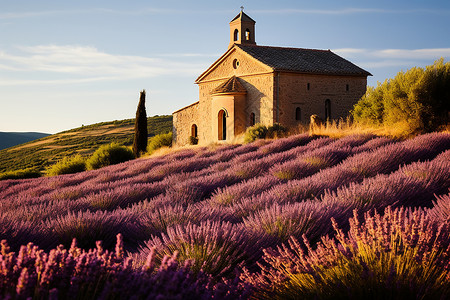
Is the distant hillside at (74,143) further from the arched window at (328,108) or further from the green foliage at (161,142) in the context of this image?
the arched window at (328,108)

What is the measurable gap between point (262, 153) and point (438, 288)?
278 inches

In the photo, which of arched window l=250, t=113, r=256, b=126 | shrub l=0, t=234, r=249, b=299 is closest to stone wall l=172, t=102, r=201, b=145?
arched window l=250, t=113, r=256, b=126

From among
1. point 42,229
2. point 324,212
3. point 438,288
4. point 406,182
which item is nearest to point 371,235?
point 438,288

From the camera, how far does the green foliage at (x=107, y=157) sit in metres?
17.3

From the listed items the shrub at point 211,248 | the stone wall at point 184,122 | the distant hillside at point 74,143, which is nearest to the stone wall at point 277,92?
the stone wall at point 184,122

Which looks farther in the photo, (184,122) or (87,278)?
(184,122)

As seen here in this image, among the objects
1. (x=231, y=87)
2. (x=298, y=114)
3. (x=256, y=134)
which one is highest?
(x=231, y=87)

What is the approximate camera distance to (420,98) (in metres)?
12.1

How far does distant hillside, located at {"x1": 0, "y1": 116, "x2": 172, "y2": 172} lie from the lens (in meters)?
40.2

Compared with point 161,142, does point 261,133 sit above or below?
above

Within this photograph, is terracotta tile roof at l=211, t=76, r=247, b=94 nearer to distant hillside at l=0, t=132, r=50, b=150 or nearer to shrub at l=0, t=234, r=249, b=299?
shrub at l=0, t=234, r=249, b=299

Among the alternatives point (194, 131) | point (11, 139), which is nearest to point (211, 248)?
point (194, 131)

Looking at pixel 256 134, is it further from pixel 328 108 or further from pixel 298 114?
pixel 328 108

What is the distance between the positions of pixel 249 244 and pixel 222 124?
2123 centimetres
